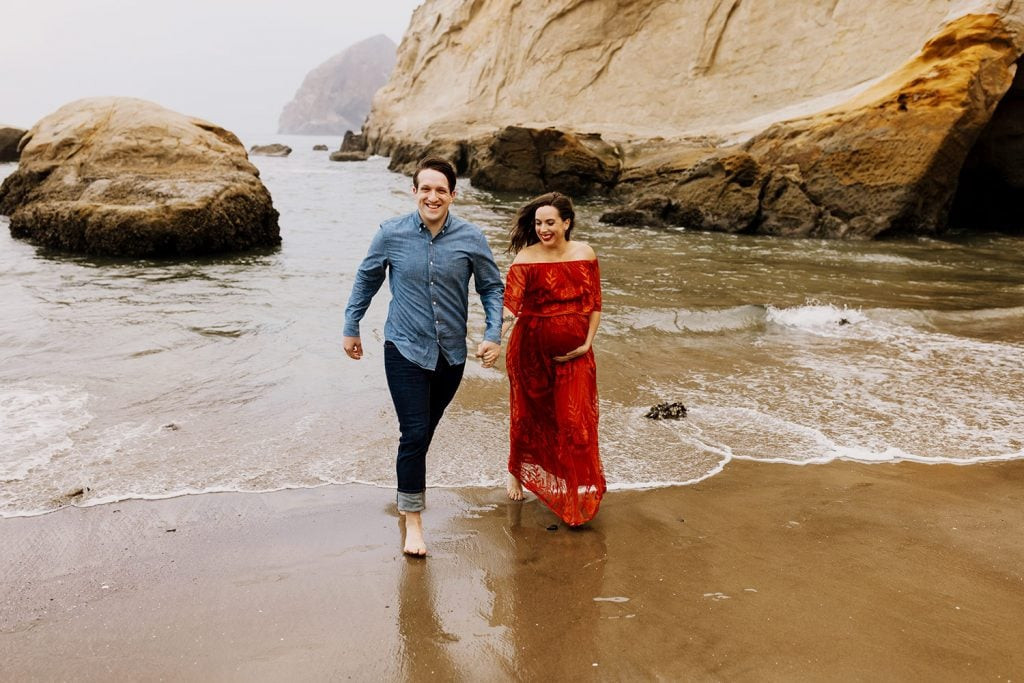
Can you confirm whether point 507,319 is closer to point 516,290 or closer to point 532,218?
point 516,290

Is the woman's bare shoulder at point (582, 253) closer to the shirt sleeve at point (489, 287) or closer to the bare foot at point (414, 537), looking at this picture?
the shirt sleeve at point (489, 287)

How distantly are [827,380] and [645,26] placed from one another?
88.5 feet

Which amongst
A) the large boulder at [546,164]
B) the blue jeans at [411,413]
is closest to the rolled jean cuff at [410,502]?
the blue jeans at [411,413]

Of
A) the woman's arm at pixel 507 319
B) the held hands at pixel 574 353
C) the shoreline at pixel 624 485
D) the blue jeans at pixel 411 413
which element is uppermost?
the woman's arm at pixel 507 319

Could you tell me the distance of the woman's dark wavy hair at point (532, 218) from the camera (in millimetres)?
3697

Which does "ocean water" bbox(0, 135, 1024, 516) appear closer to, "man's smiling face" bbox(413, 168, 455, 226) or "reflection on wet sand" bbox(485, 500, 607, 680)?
"reflection on wet sand" bbox(485, 500, 607, 680)

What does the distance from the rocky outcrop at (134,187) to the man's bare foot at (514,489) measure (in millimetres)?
8565

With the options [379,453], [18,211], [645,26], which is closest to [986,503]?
[379,453]

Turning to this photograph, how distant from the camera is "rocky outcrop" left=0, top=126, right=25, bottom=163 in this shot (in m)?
29.6

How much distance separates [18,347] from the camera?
658 cm

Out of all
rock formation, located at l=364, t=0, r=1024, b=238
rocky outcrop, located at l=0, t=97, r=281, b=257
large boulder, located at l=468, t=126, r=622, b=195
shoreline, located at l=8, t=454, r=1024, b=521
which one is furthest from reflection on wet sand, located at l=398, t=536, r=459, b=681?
large boulder, located at l=468, t=126, r=622, b=195

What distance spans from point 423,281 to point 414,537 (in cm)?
113

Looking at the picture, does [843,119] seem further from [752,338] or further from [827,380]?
[827,380]

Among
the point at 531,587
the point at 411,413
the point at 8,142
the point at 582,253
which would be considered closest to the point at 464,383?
the point at 582,253
